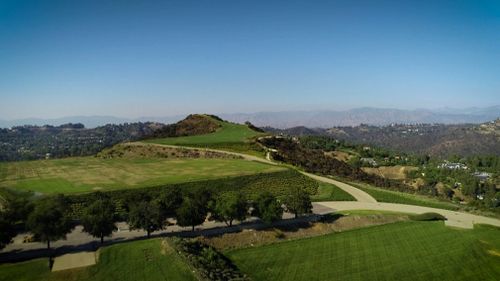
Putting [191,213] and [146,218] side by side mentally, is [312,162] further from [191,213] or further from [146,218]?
[146,218]

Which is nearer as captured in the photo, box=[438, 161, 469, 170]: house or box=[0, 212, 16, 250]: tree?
box=[0, 212, 16, 250]: tree

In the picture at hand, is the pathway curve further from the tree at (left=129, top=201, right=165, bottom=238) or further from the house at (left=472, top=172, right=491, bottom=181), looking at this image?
the house at (left=472, top=172, right=491, bottom=181)

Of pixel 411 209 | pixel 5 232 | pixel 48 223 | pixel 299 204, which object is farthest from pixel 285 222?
pixel 5 232

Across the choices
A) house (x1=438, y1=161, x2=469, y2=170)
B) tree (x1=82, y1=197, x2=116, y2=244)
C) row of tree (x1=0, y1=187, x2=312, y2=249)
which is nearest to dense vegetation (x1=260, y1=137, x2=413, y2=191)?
row of tree (x1=0, y1=187, x2=312, y2=249)

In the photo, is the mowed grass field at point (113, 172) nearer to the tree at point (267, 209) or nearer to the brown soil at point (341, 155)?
the tree at point (267, 209)

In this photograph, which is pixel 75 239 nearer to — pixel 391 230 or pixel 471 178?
pixel 391 230

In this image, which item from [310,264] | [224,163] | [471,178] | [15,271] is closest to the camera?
[15,271]

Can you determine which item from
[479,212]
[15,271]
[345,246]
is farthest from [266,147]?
[15,271]

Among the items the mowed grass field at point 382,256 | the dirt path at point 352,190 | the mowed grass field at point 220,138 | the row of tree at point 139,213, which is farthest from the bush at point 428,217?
the mowed grass field at point 220,138
